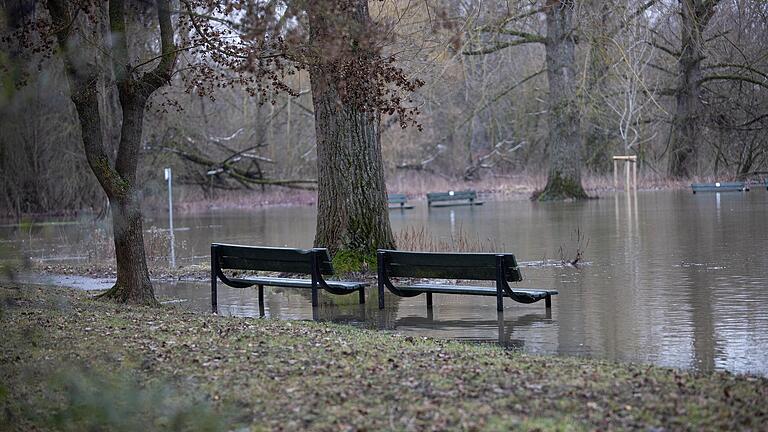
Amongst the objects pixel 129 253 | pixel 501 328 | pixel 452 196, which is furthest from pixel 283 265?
pixel 452 196

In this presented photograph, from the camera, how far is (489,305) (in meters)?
13.1

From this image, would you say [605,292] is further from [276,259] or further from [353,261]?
[276,259]

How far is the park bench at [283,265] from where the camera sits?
42.4 feet

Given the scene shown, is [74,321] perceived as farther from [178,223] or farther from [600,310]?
[178,223]

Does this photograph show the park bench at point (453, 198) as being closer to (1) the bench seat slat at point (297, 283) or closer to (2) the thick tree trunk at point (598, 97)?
(2) the thick tree trunk at point (598, 97)

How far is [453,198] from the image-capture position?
41.4m

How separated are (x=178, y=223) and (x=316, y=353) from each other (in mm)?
27973

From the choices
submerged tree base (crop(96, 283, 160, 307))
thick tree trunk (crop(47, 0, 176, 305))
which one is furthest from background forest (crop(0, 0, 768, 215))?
submerged tree base (crop(96, 283, 160, 307))

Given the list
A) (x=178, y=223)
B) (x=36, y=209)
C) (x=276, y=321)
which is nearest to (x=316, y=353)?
(x=276, y=321)

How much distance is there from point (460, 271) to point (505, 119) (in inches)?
1847

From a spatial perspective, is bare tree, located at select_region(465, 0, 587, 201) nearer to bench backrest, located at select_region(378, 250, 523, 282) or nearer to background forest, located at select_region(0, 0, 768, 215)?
background forest, located at select_region(0, 0, 768, 215)

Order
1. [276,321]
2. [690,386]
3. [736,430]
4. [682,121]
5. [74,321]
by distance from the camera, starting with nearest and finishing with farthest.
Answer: [736,430]
[690,386]
[74,321]
[276,321]
[682,121]

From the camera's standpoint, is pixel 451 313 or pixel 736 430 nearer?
pixel 736 430

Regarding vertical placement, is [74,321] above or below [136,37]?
below
